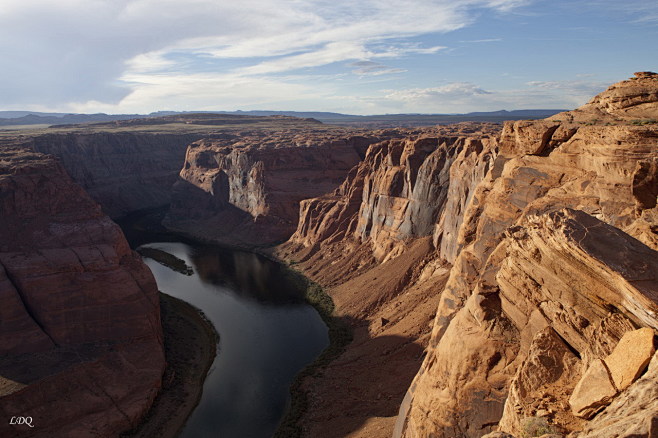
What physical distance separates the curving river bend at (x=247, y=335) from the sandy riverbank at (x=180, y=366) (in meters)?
0.77

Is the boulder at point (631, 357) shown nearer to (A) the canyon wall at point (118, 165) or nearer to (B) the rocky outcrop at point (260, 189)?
(B) the rocky outcrop at point (260, 189)

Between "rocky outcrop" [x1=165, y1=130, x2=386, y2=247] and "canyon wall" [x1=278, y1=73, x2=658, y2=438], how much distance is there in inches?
1580

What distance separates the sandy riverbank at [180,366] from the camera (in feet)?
107

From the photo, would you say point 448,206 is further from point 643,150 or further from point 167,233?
point 167,233

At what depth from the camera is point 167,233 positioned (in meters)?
90.9

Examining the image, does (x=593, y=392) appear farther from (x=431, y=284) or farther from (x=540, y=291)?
(x=431, y=284)

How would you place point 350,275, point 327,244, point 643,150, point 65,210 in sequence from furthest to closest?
point 327,244 < point 350,275 < point 65,210 < point 643,150

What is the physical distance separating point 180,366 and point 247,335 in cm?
854

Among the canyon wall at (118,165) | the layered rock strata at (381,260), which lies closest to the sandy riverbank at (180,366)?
the layered rock strata at (381,260)

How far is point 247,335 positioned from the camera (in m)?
46.9

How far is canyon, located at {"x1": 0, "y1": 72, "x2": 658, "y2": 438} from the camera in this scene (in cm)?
1193

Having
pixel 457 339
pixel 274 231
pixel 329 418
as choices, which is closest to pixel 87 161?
pixel 274 231

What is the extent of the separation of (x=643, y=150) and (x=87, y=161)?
123 metres

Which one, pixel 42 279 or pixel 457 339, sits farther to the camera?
pixel 42 279
